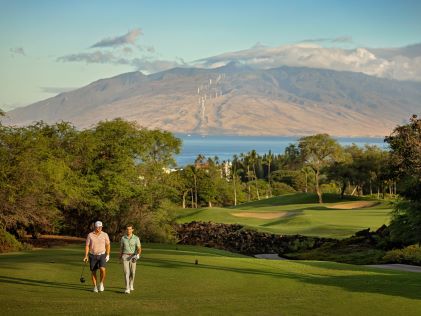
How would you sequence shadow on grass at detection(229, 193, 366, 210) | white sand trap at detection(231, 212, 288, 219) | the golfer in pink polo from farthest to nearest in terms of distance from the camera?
shadow on grass at detection(229, 193, 366, 210) < white sand trap at detection(231, 212, 288, 219) < the golfer in pink polo

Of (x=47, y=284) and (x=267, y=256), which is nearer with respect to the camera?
(x=47, y=284)

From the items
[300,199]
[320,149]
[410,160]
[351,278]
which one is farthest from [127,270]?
[320,149]

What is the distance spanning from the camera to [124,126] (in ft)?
160

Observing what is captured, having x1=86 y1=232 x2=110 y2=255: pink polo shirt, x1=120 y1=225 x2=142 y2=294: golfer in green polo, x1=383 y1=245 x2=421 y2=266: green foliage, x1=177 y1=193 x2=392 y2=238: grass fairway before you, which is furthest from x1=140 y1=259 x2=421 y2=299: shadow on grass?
x1=177 y1=193 x2=392 y2=238: grass fairway

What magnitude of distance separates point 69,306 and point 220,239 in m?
41.5

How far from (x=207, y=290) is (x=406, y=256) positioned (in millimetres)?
18491

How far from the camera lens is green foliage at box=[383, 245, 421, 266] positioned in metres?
32.0

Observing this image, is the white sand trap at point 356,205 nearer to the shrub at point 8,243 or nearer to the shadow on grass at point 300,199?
the shadow on grass at point 300,199

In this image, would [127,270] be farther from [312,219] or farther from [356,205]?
[356,205]

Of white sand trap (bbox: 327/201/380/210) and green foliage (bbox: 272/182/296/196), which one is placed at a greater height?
green foliage (bbox: 272/182/296/196)

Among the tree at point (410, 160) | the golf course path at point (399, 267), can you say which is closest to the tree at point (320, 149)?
the tree at point (410, 160)

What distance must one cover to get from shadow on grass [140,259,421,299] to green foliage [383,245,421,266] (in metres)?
8.36

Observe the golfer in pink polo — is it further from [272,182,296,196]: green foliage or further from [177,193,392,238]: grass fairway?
[272,182,296,196]: green foliage

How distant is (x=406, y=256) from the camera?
32.9 meters
